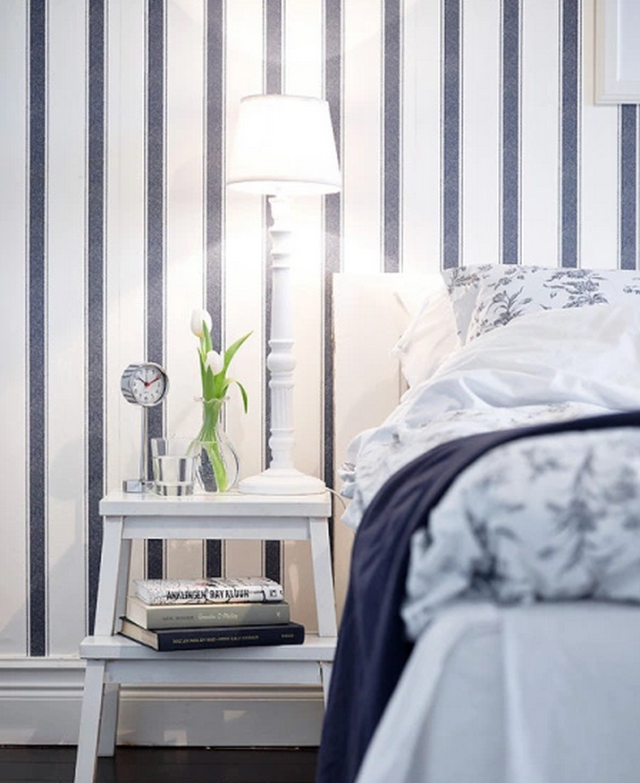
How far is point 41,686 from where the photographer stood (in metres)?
2.86

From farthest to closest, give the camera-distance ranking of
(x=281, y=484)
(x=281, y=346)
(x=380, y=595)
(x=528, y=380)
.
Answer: (x=281, y=346), (x=281, y=484), (x=528, y=380), (x=380, y=595)

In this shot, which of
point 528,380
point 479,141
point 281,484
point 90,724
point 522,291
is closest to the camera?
point 528,380

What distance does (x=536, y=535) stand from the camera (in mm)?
1165

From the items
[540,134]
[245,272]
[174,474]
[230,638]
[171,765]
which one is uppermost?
[540,134]

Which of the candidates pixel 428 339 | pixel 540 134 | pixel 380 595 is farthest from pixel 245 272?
pixel 380 595

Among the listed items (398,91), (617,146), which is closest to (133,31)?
(398,91)

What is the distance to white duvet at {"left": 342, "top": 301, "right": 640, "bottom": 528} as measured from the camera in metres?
1.88

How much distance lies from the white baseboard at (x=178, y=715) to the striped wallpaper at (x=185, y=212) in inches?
5.1

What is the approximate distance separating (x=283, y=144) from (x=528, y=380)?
0.84 meters

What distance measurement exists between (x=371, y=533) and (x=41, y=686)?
5.53 ft

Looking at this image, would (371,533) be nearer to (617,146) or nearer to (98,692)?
(98,692)

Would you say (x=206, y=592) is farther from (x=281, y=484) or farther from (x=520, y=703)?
(x=520, y=703)

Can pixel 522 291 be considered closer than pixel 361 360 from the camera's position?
Yes

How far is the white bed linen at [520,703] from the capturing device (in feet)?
3.72
